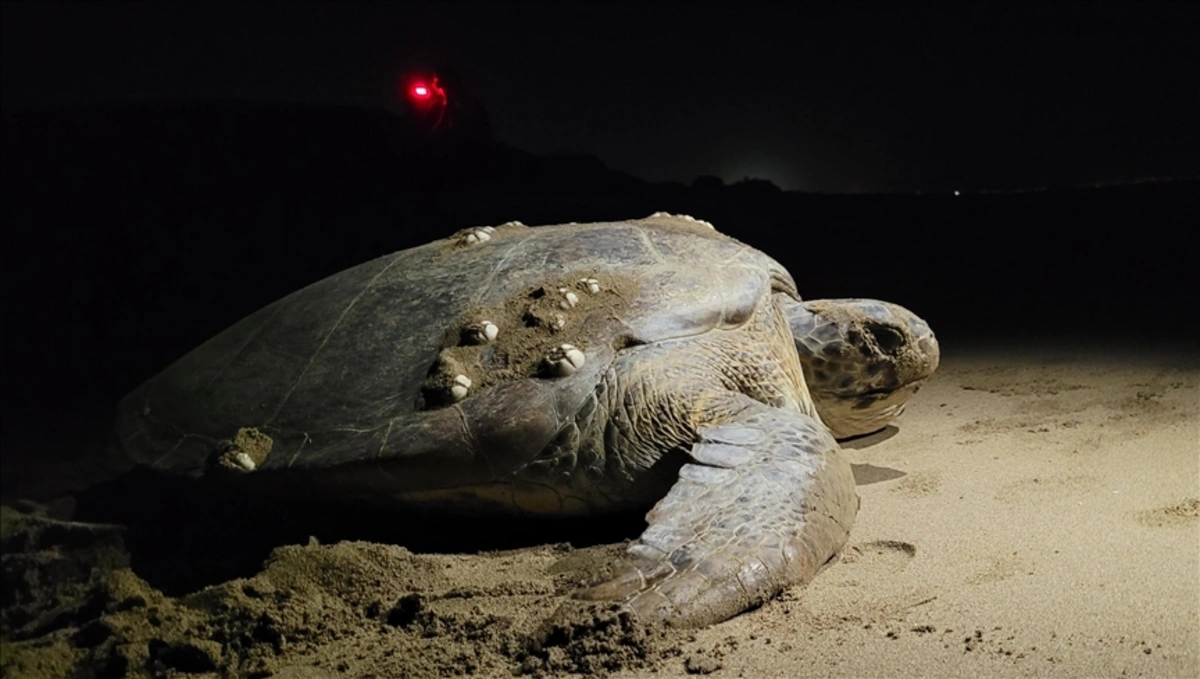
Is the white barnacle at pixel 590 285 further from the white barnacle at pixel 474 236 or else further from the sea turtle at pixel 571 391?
the white barnacle at pixel 474 236

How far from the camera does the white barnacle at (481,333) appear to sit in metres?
2.37

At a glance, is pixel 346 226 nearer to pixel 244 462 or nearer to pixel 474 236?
pixel 474 236

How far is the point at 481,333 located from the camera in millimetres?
2367

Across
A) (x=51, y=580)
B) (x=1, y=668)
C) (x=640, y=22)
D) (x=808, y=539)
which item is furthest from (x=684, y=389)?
(x=640, y=22)

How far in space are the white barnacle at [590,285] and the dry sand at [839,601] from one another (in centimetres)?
81

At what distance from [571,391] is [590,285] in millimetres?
396

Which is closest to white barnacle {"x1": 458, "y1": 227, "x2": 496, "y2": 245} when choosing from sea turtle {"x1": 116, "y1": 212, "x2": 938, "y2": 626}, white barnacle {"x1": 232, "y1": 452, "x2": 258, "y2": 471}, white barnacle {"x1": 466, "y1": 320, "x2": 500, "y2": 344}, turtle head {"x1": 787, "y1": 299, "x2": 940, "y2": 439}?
sea turtle {"x1": 116, "y1": 212, "x2": 938, "y2": 626}

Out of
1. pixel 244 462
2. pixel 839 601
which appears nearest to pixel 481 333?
pixel 244 462

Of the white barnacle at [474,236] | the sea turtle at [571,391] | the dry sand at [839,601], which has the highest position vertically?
the white barnacle at [474,236]

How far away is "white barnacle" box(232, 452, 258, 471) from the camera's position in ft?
7.96

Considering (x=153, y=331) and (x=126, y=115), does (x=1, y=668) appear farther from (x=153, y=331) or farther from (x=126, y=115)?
(x=153, y=331)

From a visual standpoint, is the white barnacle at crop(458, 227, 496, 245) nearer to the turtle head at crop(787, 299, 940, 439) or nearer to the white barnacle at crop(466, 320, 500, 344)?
the white barnacle at crop(466, 320, 500, 344)

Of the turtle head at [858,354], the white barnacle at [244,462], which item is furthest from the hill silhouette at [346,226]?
the turtle head at [858,354]

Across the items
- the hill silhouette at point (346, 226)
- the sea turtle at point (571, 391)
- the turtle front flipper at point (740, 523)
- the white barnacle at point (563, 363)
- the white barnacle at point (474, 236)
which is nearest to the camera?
the turtle front flipper at point (740, 523)
